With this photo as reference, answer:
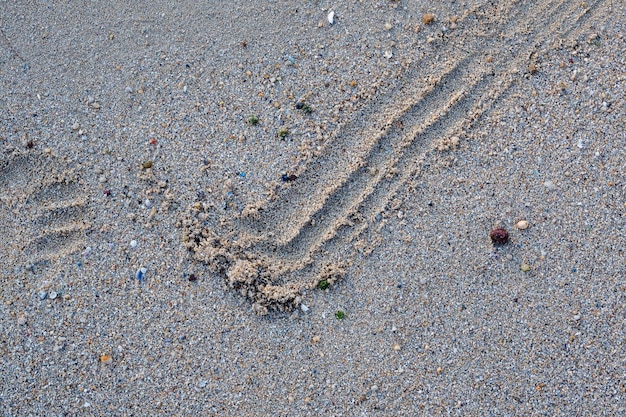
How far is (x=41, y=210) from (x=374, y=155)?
183cm

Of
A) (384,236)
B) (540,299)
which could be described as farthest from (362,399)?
(540,299)

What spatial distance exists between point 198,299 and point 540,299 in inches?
70.2

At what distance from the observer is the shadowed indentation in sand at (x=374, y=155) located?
288cm

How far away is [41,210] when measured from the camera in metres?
2.94

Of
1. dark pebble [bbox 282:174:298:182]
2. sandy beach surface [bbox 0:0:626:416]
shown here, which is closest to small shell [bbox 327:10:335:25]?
sandy beach surface [bbox 0:0:626:416]

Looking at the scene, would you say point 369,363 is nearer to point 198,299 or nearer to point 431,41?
point 198,299

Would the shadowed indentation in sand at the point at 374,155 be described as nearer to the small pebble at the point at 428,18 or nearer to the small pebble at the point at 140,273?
the small pebble at the point at 428,18

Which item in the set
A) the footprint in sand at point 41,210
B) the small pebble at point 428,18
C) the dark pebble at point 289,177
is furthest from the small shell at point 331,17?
the footprint in sand at point 41,210

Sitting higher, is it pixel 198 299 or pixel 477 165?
pixel 477 165

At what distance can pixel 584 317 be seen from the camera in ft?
9.19

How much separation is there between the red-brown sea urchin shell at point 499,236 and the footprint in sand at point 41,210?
216cm

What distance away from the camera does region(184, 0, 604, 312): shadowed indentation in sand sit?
288cm

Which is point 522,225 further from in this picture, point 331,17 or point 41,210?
point 41,210

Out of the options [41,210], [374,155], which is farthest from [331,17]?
[41,210]
